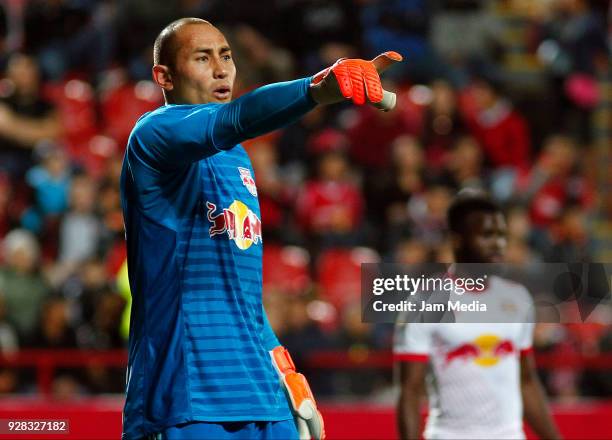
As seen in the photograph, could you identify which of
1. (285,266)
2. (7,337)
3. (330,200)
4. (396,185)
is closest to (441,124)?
(396,185)

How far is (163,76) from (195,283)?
628 mm

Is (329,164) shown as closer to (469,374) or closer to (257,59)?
(257,59)

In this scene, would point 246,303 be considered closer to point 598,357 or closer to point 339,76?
point 339,76

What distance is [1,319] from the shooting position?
8.82 m

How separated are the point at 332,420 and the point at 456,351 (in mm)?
1607

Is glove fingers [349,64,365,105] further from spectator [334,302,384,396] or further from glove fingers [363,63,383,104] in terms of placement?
spectator [334,302,384,396]

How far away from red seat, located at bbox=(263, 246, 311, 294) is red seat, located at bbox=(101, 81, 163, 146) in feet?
7.67

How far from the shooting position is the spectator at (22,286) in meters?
8.90

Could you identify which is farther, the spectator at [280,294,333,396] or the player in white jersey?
the spectator at [280,294,333,396]

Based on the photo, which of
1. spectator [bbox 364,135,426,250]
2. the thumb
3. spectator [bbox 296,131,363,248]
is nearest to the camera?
the thumb

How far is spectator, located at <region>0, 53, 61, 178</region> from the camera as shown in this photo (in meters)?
11.1

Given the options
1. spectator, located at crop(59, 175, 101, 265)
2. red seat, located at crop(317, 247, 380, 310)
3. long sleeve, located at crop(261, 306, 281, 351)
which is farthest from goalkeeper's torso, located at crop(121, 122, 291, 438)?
spectator, located at crop(59, 175, 101, 265)

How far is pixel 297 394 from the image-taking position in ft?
10.9

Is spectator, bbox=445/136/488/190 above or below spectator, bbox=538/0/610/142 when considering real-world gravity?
below
